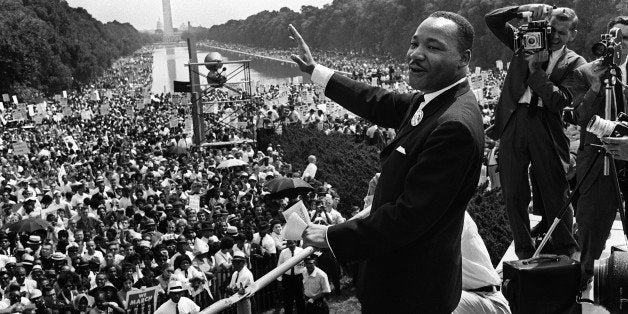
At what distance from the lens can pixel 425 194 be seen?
2641mm

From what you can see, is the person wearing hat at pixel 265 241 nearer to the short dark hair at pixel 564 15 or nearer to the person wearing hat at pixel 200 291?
the person wearing hat at pixel 200 291

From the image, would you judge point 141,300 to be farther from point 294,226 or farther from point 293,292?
point 294,226

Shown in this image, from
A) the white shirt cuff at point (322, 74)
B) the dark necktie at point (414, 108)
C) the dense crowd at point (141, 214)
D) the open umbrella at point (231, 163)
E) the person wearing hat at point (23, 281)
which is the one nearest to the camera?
the dark necktie at point (414, 108)

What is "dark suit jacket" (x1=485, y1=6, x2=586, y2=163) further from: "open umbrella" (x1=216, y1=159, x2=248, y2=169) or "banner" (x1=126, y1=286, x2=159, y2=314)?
"open umbrella" (x1=216, y1=159, x2=248, y2=169)

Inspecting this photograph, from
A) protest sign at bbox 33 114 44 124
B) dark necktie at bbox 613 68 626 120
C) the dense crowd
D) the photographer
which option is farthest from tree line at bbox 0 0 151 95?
dark necktie at bbox 613 68 626 120

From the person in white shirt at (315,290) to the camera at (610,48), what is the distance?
531 centimetres

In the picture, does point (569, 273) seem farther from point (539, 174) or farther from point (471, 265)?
point (539, 174)

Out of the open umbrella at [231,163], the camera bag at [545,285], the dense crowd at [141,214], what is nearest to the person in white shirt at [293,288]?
the dense crowd at [141,214]

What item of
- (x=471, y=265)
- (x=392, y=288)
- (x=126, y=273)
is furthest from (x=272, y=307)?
(x=392, y=288)

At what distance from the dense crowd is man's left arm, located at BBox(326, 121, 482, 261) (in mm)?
4803

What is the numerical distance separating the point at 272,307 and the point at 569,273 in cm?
785

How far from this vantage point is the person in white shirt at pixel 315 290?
9297 mm

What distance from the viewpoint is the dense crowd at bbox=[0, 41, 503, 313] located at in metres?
9.67

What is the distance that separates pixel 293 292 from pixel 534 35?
567cm
